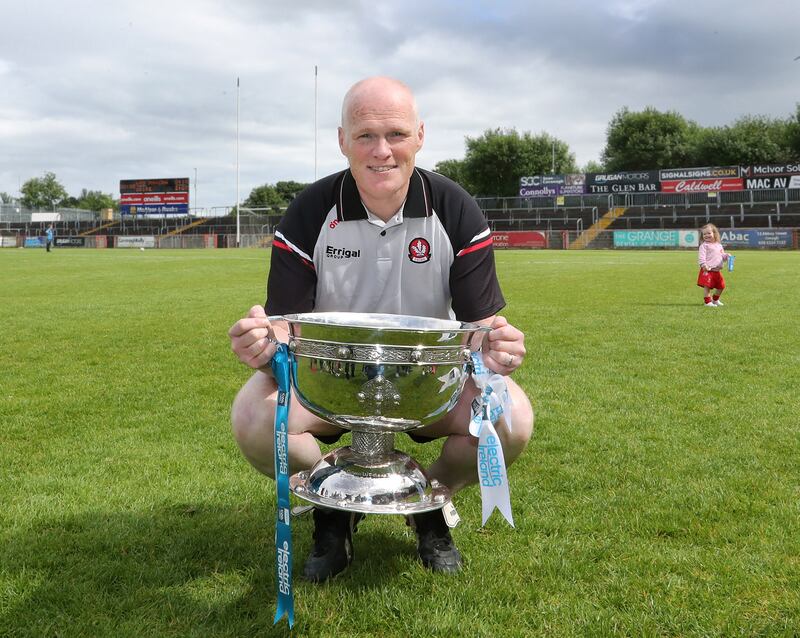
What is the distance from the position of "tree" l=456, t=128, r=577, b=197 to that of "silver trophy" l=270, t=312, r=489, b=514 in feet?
233

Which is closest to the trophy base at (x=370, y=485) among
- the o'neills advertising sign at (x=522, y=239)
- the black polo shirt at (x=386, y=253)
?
the black polo shirt at (x=386, y=253)

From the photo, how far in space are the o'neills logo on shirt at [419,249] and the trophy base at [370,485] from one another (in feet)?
2.48

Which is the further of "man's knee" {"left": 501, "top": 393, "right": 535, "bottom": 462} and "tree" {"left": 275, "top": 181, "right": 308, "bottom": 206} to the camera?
"tree" {"left": 275, "top": 181, "right": 308, "bottom": 206}

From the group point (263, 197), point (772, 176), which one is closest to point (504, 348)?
point (772, 176)

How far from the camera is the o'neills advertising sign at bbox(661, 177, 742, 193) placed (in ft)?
171

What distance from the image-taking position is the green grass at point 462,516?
2.12m

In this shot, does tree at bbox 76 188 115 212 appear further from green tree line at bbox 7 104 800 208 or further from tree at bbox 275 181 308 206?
green tree line at bbox 7 104 800 208

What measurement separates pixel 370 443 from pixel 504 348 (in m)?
0.47

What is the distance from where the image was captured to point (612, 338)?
807 cm

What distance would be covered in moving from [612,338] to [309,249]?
615 centimetres

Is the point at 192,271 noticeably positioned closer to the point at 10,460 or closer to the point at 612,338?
the point at 612,338

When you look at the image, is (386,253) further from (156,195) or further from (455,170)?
(455,170)

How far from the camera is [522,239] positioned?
151 feet

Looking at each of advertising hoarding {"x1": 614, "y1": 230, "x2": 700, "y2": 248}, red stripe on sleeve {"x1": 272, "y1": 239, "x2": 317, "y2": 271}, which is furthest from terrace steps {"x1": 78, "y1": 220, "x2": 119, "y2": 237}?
red stripe on sleeve {"x1": 272, "y1": 239, "x2": 317, "y2": 271}
